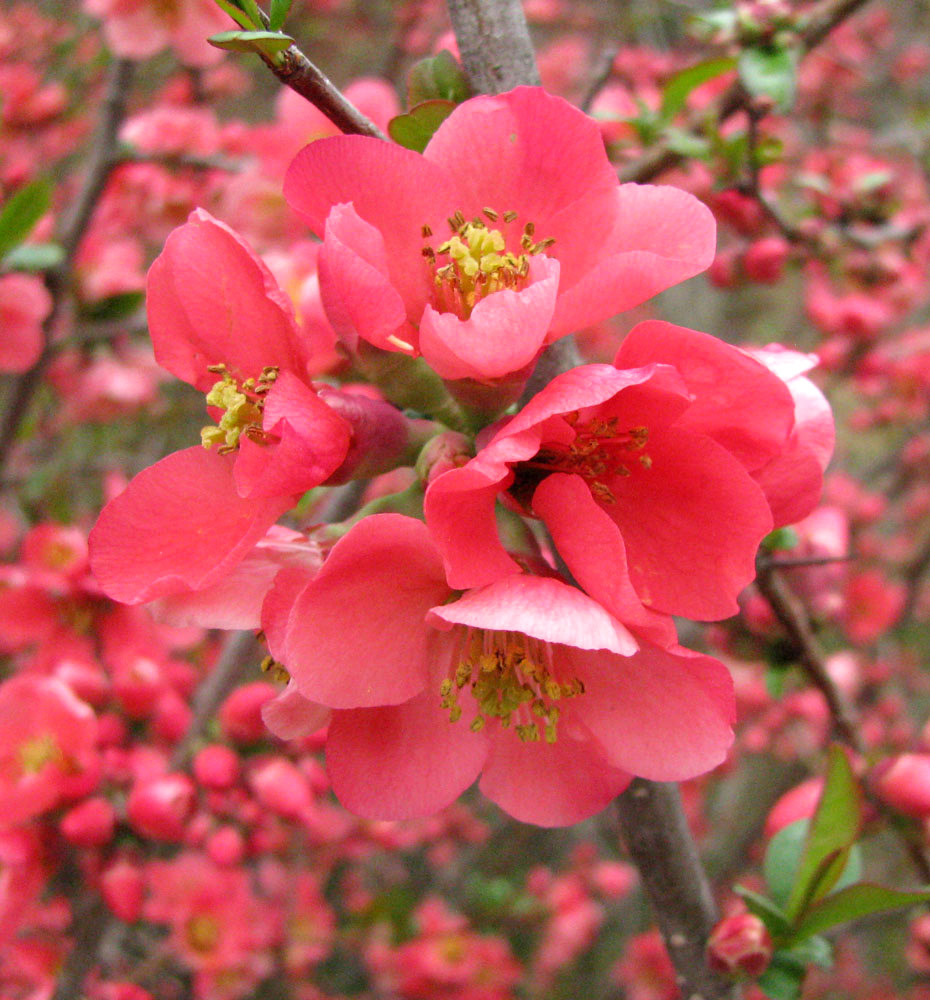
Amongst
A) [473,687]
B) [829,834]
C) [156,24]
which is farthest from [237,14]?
[156,24]

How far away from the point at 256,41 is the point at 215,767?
0.90 meters

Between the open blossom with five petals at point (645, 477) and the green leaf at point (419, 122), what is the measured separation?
257 millimetres

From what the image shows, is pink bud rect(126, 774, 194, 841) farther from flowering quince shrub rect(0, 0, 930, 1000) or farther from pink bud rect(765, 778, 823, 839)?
pink bud rect(765, 778, 823, 839)

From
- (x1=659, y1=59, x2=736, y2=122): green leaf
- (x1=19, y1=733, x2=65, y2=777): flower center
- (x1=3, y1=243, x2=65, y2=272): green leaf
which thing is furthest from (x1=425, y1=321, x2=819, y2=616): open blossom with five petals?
(x1=3, y1=243, x2=65, y2=272): green leaf

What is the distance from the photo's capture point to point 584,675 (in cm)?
55

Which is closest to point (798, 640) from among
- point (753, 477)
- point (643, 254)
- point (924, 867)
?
point (924, 867)

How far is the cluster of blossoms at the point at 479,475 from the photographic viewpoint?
0.46 meters

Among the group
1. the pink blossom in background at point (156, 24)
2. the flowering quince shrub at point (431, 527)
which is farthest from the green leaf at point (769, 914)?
the pink blossom in background at point (156, 24)

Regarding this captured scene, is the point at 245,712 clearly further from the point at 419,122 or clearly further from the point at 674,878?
the point at 419,122

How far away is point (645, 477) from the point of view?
529mm

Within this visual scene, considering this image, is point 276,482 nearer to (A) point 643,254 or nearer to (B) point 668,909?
(A) point 643,254

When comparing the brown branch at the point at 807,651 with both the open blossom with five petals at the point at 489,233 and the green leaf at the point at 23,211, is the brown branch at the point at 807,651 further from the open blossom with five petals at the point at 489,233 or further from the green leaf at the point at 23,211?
the green leaf at the point at 23,211

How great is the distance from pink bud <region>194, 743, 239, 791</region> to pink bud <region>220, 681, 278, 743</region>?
3cm

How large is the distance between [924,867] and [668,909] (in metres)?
0.40
